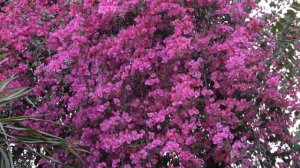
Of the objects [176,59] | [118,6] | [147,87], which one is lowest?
[147,87]

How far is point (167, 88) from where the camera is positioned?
3.46 metres

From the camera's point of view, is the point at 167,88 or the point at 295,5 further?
the point at 295,5

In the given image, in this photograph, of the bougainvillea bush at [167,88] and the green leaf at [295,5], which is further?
the green leaf at [295,5]

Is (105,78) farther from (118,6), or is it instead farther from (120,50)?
(118,6)

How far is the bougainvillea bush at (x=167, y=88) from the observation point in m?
3.23

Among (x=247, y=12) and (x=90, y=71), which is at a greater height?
(x=247, y=12)

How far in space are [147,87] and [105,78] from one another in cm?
29

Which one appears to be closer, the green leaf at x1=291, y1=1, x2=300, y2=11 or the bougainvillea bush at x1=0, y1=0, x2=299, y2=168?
the bougainvillea bush at x1=0, y1=0, x2=299, y2=168

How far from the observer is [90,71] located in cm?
375

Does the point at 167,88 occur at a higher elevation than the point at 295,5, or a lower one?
lower

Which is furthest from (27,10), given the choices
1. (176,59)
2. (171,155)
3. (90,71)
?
(171,155)

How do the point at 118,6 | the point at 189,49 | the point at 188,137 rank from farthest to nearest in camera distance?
the point at 118,6
the point at 189,49
the point at 188,137

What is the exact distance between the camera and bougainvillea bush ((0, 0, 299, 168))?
3.23m

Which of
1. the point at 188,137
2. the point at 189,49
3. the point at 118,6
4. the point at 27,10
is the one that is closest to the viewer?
the point at 188,137
